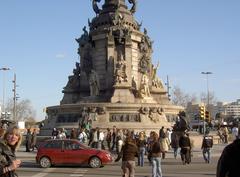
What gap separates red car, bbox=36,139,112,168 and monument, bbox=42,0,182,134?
49.4 feet

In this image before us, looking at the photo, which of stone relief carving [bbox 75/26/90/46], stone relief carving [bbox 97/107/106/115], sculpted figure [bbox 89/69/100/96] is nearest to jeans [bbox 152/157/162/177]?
stone relief carving [bbox 97/107/106/115]

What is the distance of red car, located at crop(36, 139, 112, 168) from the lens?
21141 mm

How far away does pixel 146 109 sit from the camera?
38594 millimetres

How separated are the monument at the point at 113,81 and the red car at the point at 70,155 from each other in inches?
593

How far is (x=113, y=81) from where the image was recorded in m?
41.5

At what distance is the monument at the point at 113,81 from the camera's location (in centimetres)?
3822

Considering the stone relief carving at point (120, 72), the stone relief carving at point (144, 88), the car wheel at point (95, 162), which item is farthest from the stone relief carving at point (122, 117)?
the car wheel at point (95, 162)

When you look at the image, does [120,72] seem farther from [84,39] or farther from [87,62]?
[84,39]

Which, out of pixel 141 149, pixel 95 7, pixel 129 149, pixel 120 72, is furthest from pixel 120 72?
pixel 129 149

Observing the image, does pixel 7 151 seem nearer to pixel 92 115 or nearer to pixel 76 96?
pixel 92 115

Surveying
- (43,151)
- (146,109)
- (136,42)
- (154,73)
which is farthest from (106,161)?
(154,73)

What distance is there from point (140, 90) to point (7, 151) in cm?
3605

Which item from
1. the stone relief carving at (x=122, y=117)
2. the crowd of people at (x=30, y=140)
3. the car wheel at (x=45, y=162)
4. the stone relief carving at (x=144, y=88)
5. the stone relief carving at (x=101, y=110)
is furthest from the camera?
the stone relief carving at (x=144, y=88)

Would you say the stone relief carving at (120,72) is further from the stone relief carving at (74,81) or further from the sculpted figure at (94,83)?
the stone relief carving at (74,81)
